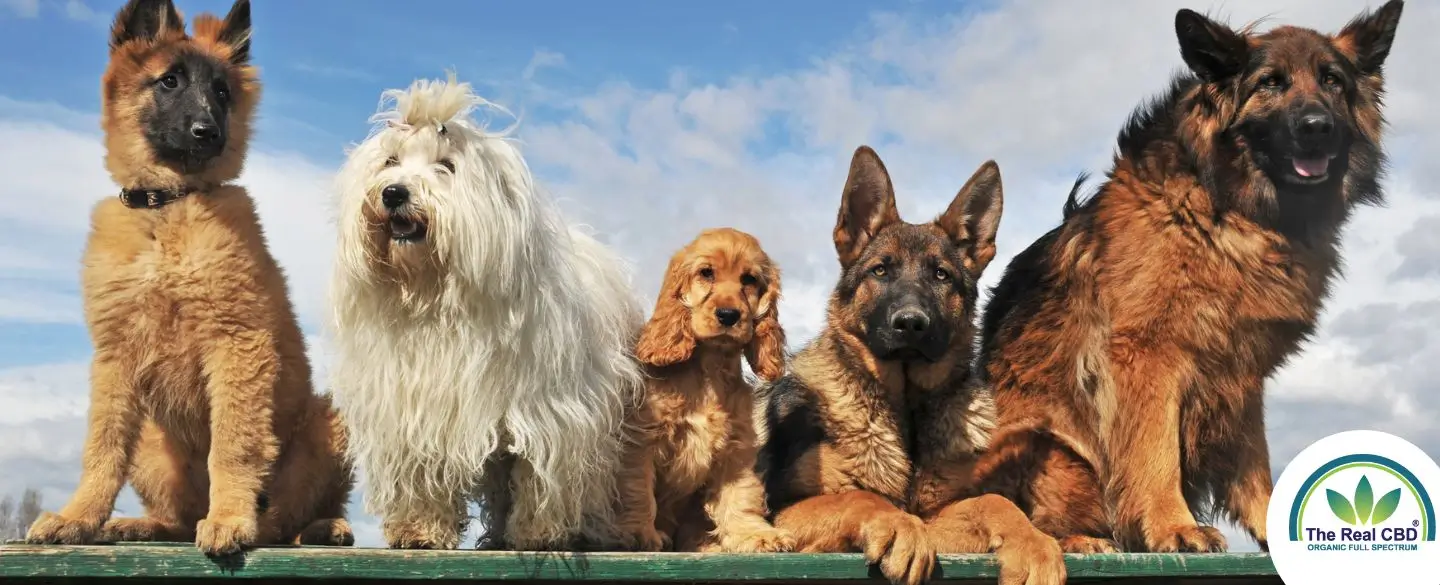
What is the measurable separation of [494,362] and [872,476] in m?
1.73

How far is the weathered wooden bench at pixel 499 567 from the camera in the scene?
3461 mm

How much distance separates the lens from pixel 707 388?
441 centimetres

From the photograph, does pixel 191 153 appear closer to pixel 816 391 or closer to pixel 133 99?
pixel 133 99

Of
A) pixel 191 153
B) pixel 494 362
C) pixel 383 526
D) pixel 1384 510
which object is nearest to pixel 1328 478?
pixel 1384 510

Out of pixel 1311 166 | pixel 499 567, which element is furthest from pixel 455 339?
pixel 1311 166

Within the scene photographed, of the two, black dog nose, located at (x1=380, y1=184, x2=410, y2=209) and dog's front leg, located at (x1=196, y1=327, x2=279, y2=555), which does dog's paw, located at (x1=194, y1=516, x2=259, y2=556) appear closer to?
dog's front leg, located at (x1=196, y1=327, x2=279, y2=555)

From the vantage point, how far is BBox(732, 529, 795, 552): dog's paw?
4.18m

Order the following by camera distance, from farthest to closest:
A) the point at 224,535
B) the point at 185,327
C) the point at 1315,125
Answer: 1. the point at 1315,125
2. the point at 185,327
3. the point at 224,535

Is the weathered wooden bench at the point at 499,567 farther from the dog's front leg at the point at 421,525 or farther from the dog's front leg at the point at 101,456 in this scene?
the dog's front leg at the point at 421,525

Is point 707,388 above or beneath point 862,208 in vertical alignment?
beneath

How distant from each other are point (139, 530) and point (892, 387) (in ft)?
9.79

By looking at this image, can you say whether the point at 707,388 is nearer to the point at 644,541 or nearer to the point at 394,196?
the point at 644,541

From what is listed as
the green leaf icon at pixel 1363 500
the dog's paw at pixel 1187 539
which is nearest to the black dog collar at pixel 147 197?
the dog's paw at pixel 1187 539

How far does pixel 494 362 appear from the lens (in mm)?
3988
